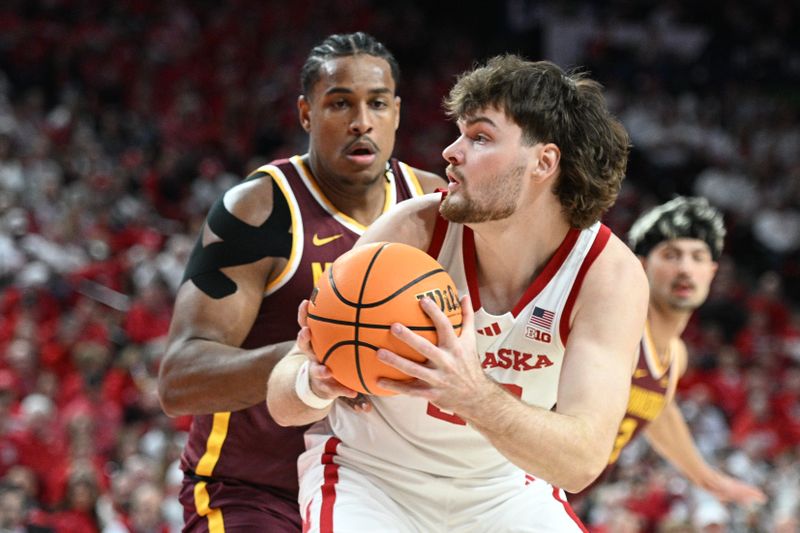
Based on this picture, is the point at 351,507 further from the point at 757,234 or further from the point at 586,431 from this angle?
the point at 757,234

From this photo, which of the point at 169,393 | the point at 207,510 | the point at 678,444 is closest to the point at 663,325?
the point at 678,444

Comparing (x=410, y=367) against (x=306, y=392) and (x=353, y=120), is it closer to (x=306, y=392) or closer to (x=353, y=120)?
(x=306, y=392)

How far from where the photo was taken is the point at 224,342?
370 centimetres

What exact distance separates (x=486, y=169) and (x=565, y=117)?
31 centimetres

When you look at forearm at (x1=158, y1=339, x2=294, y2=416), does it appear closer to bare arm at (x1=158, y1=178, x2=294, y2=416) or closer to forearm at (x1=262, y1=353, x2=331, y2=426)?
bare arm at (x1=158, y1=178, x2=294, y2=416)

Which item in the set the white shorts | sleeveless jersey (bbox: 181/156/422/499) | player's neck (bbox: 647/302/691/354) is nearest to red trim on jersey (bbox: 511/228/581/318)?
the white shorts

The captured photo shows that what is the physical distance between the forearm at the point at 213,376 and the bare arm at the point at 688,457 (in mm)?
2721

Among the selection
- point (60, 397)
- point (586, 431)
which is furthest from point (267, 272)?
point (60, 397)

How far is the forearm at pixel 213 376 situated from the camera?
3.42 meters

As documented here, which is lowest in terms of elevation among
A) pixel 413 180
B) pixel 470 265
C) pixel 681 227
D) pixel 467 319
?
pixel 467 319

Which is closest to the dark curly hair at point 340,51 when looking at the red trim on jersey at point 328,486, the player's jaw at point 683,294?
the red trim on jersey at point 328,486

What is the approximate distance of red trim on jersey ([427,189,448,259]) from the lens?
326 cm

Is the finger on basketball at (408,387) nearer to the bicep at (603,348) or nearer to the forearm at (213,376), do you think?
the bicep at (603,348)

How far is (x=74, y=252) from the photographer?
438 inches
